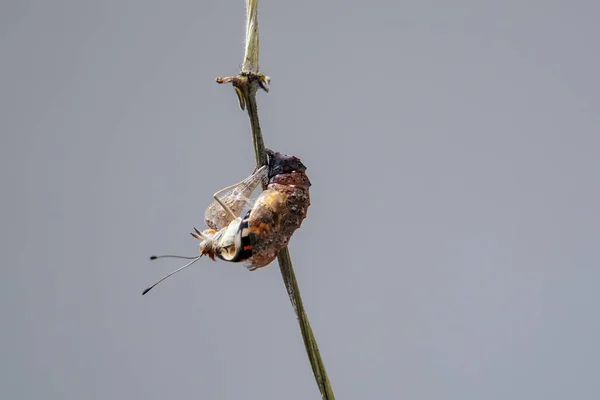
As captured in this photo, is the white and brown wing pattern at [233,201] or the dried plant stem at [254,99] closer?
the dried plant stem at [254,99]

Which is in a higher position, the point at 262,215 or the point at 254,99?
the point at 254,99

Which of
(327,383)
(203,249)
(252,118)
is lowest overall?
(327,383)

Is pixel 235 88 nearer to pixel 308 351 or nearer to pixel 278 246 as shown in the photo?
pixel 278 246

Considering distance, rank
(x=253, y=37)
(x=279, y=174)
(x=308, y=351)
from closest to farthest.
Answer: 1. (x=253, y=37)
2. (x=279, y=174)
3. (x=308, y=351)

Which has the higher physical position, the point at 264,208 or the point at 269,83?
the point at 269,83

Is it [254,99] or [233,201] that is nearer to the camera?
[254,99]

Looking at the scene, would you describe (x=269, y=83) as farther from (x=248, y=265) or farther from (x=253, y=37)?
(x=248, y=265)

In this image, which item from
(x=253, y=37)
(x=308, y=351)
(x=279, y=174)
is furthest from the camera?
(x=308, y=351)

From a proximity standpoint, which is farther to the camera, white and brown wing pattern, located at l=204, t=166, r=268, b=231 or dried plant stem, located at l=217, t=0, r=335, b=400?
white and brown wing pattern, located at l=204, t=166, r=268, b=231

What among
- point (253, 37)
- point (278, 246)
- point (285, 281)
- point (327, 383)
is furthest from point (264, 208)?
point (327, 383)

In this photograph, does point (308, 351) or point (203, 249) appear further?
point (308, 351)
